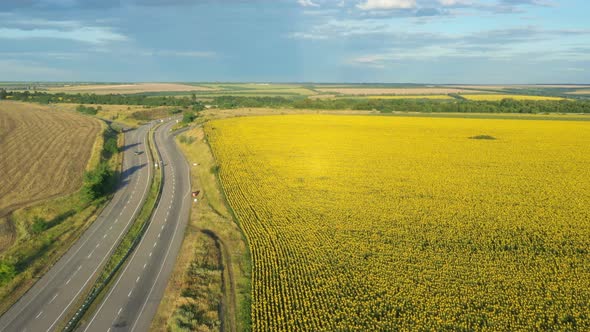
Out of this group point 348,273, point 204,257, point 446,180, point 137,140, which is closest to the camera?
point 348,273

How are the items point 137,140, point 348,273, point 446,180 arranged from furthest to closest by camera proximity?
point 137,140 → point 446,180 → point 348,273

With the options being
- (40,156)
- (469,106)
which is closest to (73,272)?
(40,156)

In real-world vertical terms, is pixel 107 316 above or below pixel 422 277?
below

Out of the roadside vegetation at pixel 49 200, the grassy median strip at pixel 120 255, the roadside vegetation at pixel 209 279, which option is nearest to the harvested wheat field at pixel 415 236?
the roadside vegetation at pixel 209 279

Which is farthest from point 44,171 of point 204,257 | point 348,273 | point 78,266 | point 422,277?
point 422,277

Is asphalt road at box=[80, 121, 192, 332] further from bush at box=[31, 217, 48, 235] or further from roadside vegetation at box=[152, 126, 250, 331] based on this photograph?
bush at box=[31, 217, 48, 235]

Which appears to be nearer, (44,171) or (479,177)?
(479,177)

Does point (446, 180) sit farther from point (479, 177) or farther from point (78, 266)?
point (78, 266)

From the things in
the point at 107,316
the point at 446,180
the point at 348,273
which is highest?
the point at 446,180
